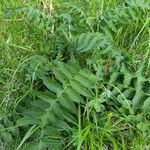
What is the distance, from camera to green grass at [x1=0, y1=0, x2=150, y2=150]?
2102mm

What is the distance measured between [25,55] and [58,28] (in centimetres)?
24

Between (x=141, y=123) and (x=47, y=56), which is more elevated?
(x=47, y=56)

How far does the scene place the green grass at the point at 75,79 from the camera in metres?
2.10

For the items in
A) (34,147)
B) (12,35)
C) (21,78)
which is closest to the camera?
(34,147)

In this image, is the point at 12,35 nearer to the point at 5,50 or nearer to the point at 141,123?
the point at 5,50

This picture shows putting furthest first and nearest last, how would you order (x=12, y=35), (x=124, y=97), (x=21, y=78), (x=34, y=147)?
(x=12, y=35) → (x=21, y=78) → (x=124, y=97) → (x=34, y=147)

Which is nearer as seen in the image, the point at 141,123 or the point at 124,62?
the point at 141,123

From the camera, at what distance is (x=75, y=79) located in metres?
2.15

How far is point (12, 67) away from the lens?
7.98ft

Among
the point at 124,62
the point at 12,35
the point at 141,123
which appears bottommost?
the point at 141,123

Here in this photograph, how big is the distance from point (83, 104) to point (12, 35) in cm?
64

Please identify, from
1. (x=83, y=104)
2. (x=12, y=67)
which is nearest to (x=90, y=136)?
(x=83, y=104)

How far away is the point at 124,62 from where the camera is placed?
2.27m

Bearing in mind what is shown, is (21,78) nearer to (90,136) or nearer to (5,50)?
(5,50)
